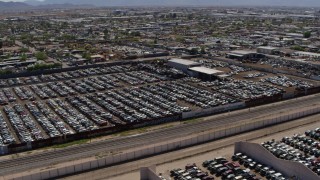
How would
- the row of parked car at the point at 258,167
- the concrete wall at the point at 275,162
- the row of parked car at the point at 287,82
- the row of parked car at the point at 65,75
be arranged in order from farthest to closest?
the row of parked car at the point at 65,75
the row of parked car at the point at 287,82
the row of parked car at the point at 258,167
the concrete wall at the point at 275,162

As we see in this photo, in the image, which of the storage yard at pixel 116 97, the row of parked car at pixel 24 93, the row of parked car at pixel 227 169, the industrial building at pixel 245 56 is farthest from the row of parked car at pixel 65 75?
the row of parked car at pixel 227 169

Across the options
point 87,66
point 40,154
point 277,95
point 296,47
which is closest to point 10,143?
point 40,154

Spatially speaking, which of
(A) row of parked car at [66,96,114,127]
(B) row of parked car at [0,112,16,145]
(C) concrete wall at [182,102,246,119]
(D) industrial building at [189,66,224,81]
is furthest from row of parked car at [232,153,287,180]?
(D) industrial building at [189,66,224,81]

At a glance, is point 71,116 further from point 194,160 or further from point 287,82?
point 287,82

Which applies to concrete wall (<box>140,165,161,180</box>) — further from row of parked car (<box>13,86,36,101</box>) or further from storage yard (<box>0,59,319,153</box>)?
row of parked car (<box>13,86,36,101</box>)

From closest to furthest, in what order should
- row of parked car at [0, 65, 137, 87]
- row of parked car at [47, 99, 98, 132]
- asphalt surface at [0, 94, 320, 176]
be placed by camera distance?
asphalt surface at [0, 94, 320, 176]
row of parked car at [47, 99, 98, 132]
row of parked car at [0, 65, 137, 87]

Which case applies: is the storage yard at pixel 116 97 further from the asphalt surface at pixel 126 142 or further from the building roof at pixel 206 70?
the asphalt surface at pixel 126 142

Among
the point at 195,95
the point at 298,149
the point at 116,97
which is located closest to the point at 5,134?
the point at 116,97

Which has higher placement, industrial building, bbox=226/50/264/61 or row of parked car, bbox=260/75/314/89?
industrial building, bbox=226/50/264/61
